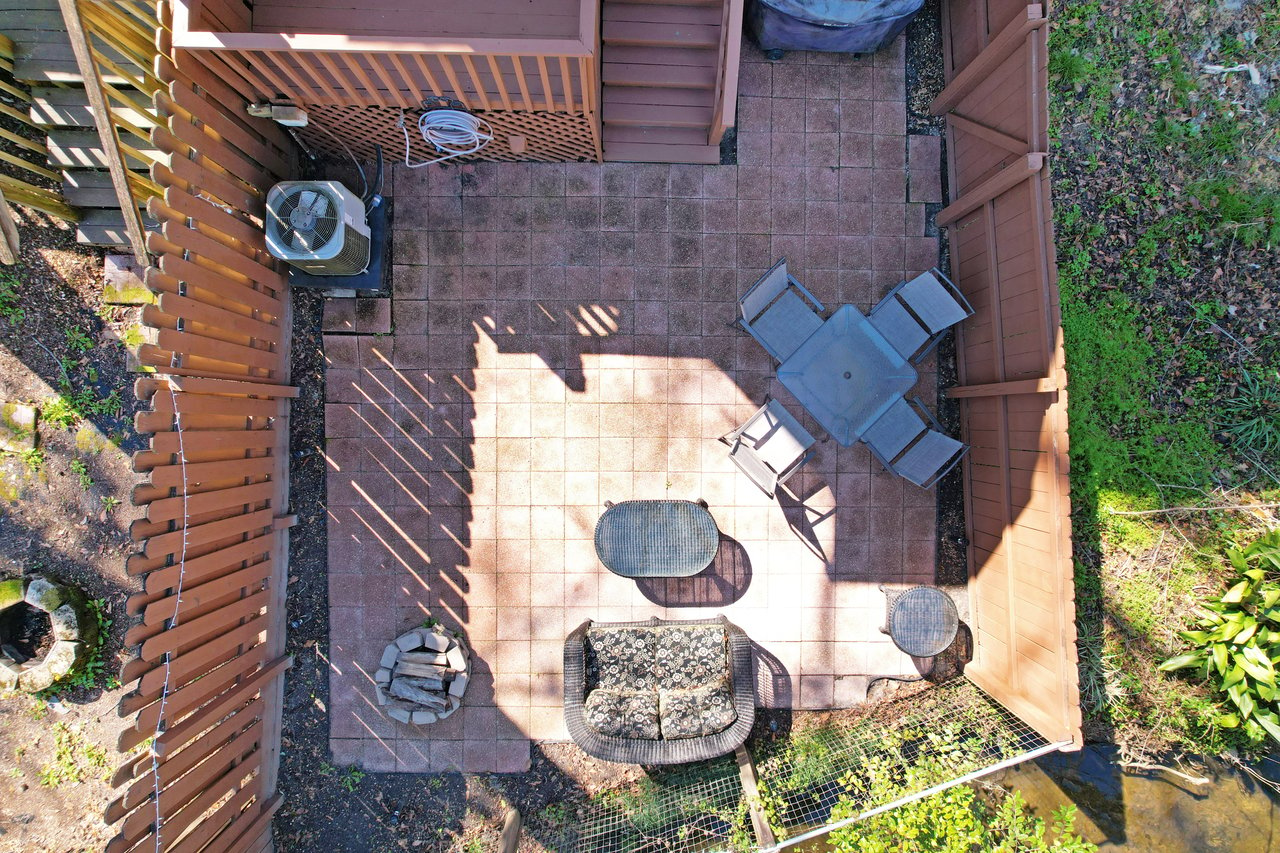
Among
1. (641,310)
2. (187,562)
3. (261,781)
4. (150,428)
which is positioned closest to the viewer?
(150,428)

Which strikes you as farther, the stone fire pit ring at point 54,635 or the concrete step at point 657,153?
the concrete step at point 657,153

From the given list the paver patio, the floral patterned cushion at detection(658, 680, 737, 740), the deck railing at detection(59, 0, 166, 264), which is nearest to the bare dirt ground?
the deck railing at detection(59, 0, 166, 264)

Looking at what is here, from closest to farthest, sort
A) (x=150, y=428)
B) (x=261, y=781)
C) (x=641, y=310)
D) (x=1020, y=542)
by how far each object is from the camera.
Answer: (x=150, y=428)
(x=1020, y=542)
(x=261, y=781)
(x=641, y=310)

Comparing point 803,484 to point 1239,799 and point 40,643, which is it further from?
point 40,643

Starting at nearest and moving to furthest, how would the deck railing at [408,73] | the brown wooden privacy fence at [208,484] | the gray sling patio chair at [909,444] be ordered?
the deck railing at [408,73] → the brown wooden privacy fence at [208,484] → the gray sling patio chair at [909,444]

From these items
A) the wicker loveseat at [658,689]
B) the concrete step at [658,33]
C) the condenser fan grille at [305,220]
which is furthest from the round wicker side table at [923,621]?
the condenser fan grille at [305,220]

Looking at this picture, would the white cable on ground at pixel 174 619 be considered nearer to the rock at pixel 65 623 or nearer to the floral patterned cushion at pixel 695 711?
the rock at pixel 65 623

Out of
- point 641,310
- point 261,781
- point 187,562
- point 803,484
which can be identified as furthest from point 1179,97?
point 261,781

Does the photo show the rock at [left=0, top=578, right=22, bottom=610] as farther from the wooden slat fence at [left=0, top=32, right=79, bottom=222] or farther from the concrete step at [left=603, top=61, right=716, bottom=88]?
the concrete step at [left=603, top=61, right=716, bottom=88]
